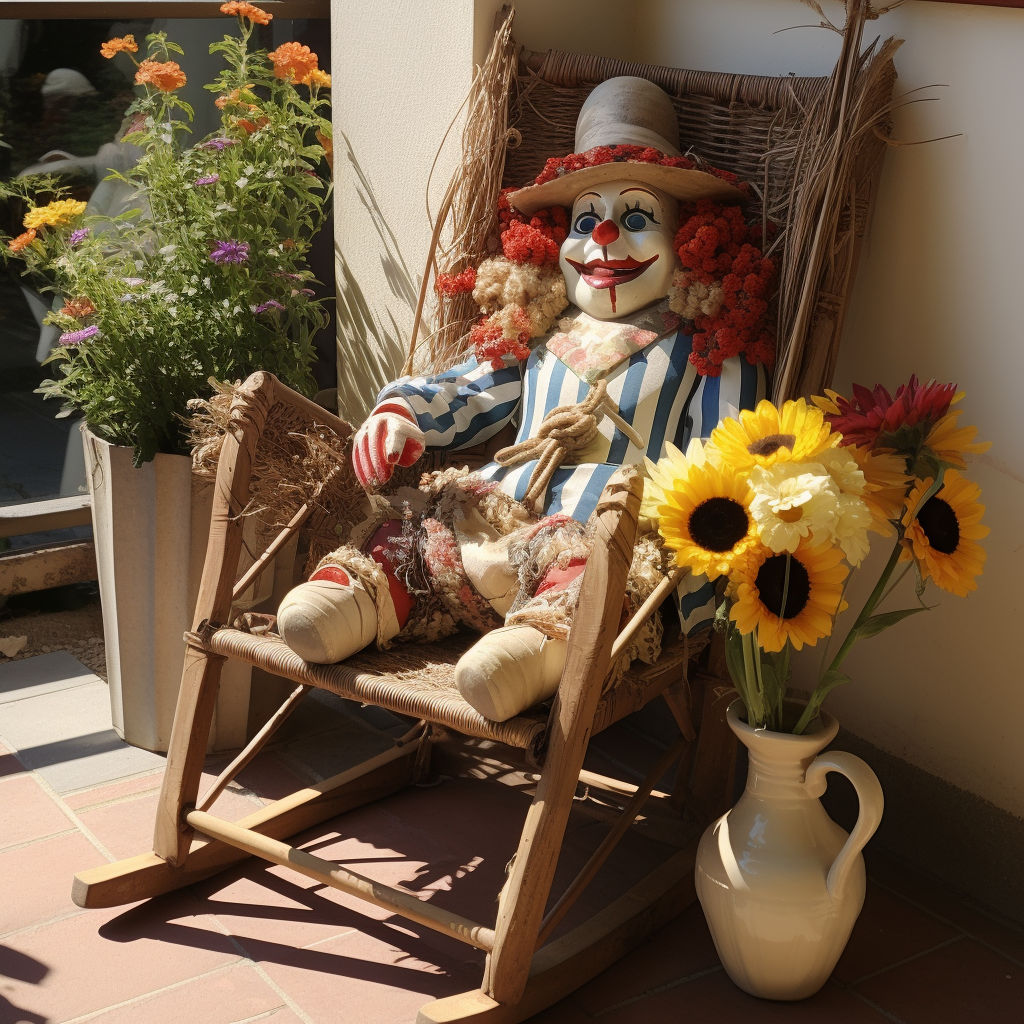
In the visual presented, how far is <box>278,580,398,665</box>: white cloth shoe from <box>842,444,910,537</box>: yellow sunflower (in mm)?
704

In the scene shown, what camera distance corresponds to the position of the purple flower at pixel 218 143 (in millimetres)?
2131

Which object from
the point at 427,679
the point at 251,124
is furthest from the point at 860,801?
the point at 251,124

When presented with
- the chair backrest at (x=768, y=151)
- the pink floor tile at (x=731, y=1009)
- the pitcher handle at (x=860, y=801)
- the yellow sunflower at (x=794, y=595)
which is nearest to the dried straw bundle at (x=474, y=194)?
the chair backrest at (x=768, y=151)

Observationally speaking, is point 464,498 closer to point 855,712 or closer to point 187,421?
point 187,421

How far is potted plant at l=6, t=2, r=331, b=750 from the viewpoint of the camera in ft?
6.57

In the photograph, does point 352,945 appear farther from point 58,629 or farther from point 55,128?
point 55,128

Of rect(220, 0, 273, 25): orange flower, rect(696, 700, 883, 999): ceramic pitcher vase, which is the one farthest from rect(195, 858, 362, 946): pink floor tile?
rect(220, 0, 273, 25): orange flower

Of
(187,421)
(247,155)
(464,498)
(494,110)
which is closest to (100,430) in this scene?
(187,421)

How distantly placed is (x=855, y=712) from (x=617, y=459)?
630mm

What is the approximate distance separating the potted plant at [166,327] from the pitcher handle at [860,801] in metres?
1.13

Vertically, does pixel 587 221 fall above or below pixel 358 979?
above

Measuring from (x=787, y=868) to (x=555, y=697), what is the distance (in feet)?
1.27

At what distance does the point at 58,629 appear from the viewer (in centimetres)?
261

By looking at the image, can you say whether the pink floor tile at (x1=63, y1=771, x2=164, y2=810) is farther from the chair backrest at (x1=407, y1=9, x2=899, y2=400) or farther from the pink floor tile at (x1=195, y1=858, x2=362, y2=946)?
the chair backrest at (x1=407, y1=9, x2=899, y2=400)
